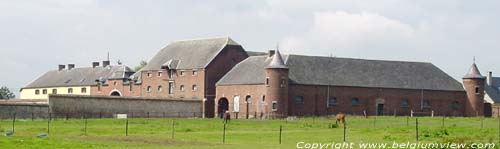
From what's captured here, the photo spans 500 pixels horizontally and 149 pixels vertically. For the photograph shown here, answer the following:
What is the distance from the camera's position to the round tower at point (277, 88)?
3580 inches

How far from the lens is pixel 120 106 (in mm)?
93500

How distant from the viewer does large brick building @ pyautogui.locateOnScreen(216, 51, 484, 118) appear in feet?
303

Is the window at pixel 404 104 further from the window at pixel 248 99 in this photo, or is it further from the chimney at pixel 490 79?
the chimney at pixel 490 79

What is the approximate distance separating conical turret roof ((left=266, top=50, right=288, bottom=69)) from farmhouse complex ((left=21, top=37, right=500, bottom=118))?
0.05 metres

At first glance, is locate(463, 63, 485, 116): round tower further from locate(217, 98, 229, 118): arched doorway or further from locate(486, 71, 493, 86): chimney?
locate(486, 71, 493, 86): chimney

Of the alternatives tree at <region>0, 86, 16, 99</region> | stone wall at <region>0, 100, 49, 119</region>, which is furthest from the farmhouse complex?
tree at <region>0, 86, 16, 99</region>

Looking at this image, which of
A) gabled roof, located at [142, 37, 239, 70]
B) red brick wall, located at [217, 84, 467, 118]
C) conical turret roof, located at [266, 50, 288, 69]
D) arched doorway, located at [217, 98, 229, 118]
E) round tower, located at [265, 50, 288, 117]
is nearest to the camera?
round tower, located at [265, 50, 288, 117]

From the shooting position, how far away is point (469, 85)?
327 feet

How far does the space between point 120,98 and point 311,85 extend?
1780cm

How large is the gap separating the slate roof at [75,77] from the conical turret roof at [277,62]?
35927 mm

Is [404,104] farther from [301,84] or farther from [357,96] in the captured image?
[301,84]

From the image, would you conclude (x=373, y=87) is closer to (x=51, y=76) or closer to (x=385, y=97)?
(x=385, y=97)

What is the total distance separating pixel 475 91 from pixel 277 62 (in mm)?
21514

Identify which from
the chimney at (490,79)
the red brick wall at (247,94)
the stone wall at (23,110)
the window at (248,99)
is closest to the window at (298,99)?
the red brick wall at (247,94)
